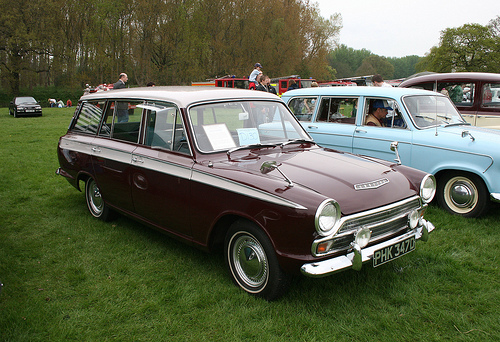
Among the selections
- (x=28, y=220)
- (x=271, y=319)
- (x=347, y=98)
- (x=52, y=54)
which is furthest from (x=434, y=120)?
(x=52, y=54)

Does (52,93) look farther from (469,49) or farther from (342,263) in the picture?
(469,49)

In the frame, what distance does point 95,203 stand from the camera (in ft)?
18.3

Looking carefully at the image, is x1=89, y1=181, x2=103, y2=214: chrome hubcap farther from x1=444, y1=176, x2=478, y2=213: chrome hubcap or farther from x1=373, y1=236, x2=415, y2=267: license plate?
x1=444, y1=176, x2=478, y2=213: chrome hubcap

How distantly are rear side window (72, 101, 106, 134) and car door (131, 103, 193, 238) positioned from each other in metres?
1.14

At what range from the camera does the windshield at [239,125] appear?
3.97 metres

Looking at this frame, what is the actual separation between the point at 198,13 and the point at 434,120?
44.4m

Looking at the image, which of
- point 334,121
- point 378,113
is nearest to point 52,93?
point 334,121

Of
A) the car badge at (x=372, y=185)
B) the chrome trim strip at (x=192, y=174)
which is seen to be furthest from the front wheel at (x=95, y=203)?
the car badge at (x=372, y=185)

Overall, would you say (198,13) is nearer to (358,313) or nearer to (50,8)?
(50,8)

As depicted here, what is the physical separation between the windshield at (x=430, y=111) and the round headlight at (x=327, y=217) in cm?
359

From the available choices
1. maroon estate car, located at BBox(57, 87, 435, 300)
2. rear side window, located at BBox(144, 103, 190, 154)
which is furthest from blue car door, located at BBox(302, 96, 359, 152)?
rear side window, located at BBox(144, 103, 190, 154)

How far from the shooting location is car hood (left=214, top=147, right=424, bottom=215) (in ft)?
10.2

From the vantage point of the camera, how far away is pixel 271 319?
3146 millimetres

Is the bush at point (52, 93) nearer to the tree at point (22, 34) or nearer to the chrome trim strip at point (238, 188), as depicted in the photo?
the tree at point (22, 34)
